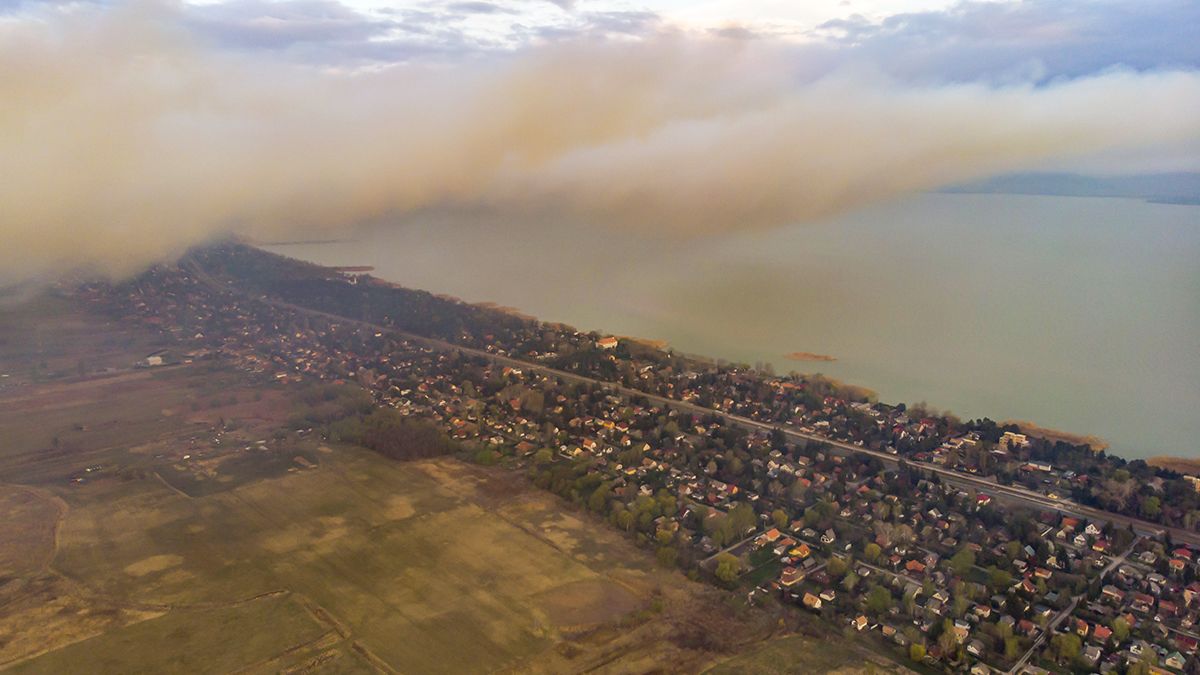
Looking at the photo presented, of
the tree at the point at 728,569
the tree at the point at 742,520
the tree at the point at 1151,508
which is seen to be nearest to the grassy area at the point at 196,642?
the tree at the point at 728,569

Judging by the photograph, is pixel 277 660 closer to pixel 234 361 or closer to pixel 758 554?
pixel 758 554

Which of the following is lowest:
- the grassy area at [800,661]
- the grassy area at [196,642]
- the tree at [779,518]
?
the grassy area at [196,642]

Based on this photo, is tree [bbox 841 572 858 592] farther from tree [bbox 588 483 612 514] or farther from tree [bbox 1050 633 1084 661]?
tree [bbox 588 483 612 514]

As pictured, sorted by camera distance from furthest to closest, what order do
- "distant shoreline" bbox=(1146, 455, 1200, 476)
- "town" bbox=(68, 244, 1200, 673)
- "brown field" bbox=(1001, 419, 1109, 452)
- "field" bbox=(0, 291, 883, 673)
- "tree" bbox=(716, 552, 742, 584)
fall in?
"brown field" bbox=(1001, 419, 1109, 452)
"distant shoreline" bbox=(1146, 455, 1200, 476)
"tree" bbox=(716, 552, 742, 584)
"town" bbox=(68, 244, 1200, 673)
"field" bbox=(0, 291, 883, 673)

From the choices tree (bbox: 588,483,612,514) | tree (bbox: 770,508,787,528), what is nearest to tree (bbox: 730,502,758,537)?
tree (bbox: 770,508,787,528)

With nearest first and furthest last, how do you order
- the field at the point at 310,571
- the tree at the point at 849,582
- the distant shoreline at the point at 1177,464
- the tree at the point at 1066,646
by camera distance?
the tree at the point at 1066,646 < the field at the point at 310,571 < the tree at the point at 849,582 < the distant shoreline at the point at 1177,464

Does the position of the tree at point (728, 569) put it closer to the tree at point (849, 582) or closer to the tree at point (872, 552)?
the tree at point (849, 582)
